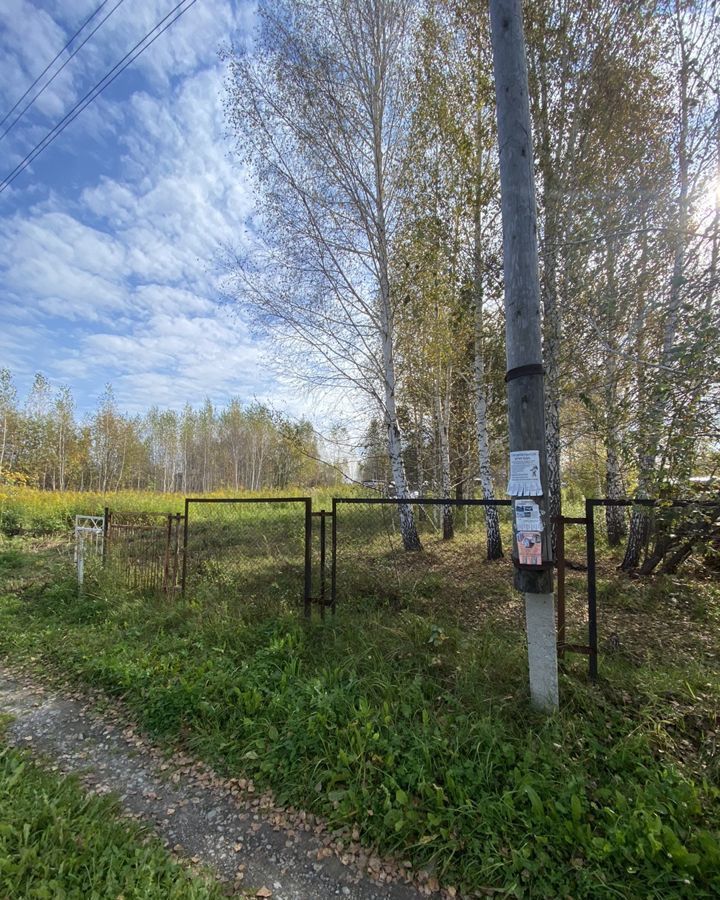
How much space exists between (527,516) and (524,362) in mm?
950

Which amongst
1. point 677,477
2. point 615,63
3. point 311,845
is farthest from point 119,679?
point 615,63

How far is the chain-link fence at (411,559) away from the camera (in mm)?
4285

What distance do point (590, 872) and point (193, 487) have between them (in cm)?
4562

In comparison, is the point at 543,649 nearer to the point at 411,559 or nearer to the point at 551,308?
the point at 551,308

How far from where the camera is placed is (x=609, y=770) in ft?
6.90

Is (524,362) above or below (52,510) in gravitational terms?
above

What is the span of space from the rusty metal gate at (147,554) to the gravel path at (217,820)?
7.30 feet

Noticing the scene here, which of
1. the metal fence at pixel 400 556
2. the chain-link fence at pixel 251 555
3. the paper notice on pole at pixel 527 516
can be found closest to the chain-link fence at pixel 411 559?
the metal fence at pixel 400 556

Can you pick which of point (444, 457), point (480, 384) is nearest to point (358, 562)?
point (480, 384)

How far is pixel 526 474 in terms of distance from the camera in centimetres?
241

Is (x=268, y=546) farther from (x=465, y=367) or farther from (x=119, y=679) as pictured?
(x=465, y=367)

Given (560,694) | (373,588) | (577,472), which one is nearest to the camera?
(560,694)

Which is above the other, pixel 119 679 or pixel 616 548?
pixel 616 548

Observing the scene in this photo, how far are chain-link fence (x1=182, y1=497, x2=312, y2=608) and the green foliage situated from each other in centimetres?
204
